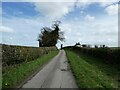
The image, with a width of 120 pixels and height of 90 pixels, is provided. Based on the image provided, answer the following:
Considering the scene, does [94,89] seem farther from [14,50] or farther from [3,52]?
[14,50]

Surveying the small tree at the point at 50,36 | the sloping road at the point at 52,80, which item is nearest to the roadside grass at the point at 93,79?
the sloping road at the point at 52,80

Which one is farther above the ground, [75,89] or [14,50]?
[14,50]

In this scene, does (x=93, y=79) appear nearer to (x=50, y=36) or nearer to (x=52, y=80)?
(x=52, y=80)

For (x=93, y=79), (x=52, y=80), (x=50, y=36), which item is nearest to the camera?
(x=52, y=80)

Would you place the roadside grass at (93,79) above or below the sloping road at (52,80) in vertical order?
above

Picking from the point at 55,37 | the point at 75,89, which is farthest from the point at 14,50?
the point at 55,37

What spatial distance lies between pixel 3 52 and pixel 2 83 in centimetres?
749

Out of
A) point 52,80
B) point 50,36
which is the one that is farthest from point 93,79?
point 50,36

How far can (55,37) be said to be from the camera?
90750 mm

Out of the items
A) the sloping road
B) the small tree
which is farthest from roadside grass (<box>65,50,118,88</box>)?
the small tree

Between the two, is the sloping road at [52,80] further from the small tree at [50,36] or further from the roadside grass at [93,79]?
the small tree at [50,36]

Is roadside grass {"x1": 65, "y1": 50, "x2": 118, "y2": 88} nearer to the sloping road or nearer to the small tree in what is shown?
the sloping road

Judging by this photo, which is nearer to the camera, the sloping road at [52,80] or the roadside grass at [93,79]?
the roadside grass at [93,79]

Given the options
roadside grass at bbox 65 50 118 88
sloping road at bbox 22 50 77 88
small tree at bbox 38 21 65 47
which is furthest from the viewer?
small tree at bbox 38 21 65 47
